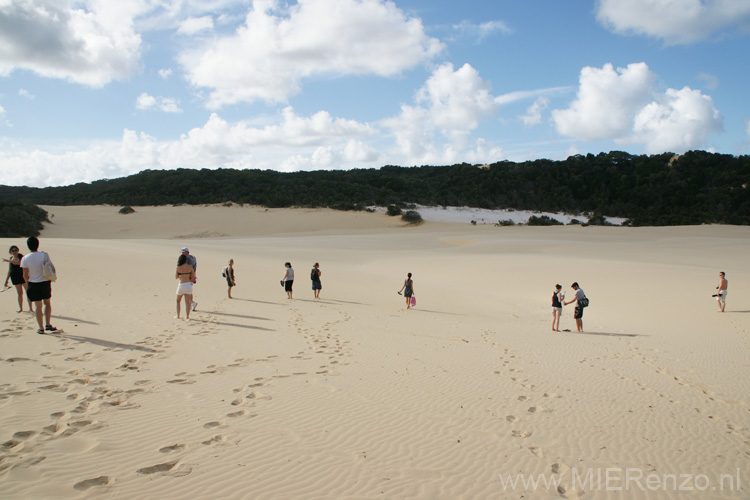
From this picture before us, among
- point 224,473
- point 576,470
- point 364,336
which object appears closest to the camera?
point 224,473

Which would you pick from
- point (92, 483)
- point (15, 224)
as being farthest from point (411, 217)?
point (92, 483)

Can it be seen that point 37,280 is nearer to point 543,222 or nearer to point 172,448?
point 172,448

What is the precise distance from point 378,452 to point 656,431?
352 centimetres

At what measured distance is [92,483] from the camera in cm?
356

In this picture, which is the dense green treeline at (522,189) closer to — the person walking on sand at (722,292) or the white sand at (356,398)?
the person walking on sand at (722,292)

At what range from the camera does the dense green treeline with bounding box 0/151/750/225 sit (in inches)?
2202

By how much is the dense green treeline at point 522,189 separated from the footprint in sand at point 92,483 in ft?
174

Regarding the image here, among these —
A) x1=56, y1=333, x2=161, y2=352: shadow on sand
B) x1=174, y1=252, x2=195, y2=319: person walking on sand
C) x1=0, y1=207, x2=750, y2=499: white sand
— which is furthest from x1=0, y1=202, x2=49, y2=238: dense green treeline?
x1=56, y1=333, x2=161, y2=352: shadow on sand

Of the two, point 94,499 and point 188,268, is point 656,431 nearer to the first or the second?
point 94,499

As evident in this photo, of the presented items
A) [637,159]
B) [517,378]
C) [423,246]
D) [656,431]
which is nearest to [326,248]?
[423,246]

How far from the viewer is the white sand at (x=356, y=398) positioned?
157 inches

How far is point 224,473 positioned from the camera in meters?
3.88

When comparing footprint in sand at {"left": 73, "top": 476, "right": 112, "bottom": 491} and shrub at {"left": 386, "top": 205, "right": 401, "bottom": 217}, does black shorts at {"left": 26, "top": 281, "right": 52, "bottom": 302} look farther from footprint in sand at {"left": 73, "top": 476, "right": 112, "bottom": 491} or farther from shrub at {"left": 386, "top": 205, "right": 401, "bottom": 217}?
shrub at {"left": 386, "top": 205, "right": 401, "bottom": 217}

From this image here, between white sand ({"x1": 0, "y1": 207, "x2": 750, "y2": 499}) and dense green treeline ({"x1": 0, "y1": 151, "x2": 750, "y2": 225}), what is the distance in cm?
4319
